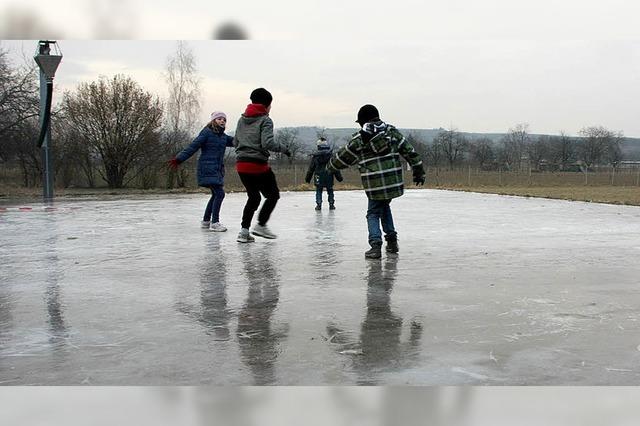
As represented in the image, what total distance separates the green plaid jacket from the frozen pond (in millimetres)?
673

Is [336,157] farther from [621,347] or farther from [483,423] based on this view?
[483,423]

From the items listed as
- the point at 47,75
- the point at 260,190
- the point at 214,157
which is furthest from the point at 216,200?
the point at 47,75

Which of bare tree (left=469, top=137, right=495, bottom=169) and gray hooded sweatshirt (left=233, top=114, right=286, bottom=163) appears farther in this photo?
bare tree (left=469, top=137, right=495, bottom=169)

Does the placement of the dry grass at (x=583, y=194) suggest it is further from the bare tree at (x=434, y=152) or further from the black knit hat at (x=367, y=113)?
the bare tree at (x=434, y=152)

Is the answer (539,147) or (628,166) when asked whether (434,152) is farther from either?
(539,147)

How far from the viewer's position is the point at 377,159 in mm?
6074

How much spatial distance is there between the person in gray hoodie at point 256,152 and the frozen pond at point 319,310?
45cm

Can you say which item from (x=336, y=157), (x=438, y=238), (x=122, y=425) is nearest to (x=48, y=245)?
(x=336, y=157)

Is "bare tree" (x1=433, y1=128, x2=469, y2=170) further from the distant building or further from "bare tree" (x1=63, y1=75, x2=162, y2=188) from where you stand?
"bare tree" (x1=63, y1=75, x2=162, y2=188)

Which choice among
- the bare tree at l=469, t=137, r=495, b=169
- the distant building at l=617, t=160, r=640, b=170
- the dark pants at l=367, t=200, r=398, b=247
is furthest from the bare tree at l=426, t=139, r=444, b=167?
the dark pants at l=367, t=200, r=398, b=247

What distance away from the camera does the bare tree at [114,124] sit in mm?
26078

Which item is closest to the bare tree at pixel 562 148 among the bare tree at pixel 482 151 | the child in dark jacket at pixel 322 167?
the bare tree at pixel 482 151

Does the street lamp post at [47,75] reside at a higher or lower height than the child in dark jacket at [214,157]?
higher

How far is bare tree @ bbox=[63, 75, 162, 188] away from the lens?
85.6 feet
